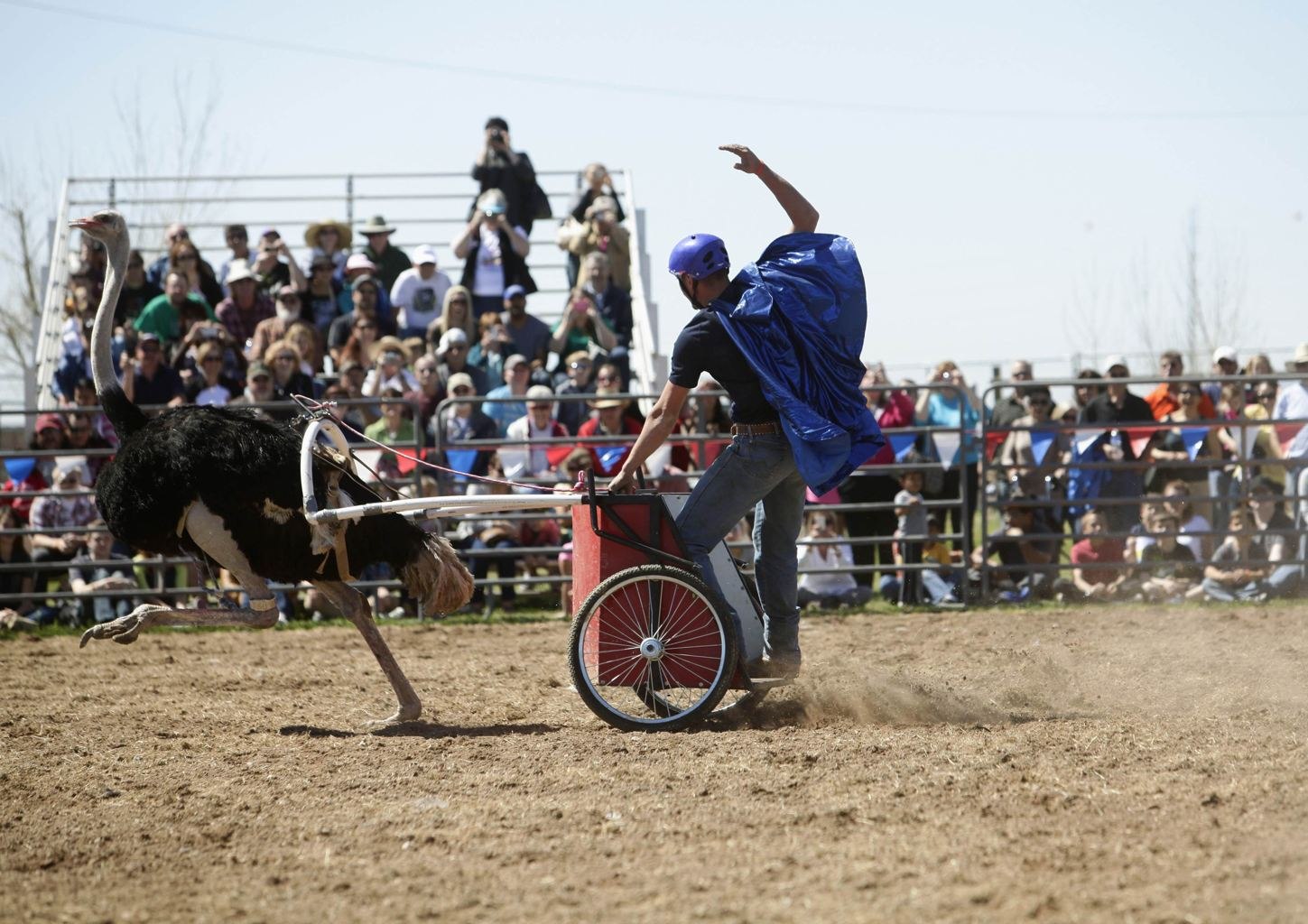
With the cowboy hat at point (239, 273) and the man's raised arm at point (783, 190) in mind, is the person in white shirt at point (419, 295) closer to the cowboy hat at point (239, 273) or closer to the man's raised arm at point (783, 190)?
the cowboy hat at point (239, 273)

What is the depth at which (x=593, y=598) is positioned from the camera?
21.0ft

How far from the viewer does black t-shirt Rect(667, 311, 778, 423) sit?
6.25 metres

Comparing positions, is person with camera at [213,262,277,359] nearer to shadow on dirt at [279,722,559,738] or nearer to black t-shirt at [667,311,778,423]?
shadow on dirt at [279,722,559,738]

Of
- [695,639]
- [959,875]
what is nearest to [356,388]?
[695,639]

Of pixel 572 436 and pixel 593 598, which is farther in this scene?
pixel 572 436

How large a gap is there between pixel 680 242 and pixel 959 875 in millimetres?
3183

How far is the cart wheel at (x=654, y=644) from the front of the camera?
6371mm

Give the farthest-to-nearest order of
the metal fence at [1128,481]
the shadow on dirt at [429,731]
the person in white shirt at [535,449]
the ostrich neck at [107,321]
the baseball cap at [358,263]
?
the baseball cap at [358,263] → the person in white shirt at [535,449] → the metal fence at [1128,481] → the ostrich neck at [107,321] → the shadow on dirt at [429,731]

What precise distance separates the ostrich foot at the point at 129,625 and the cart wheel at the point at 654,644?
1.97m

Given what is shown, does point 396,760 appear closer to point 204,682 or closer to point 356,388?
point 204,682

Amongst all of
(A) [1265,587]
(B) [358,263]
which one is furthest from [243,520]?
(A) [1265,587]

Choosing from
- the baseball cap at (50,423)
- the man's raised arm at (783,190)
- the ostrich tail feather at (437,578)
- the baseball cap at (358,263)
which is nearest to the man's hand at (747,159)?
the man's raised arm at (783,190)

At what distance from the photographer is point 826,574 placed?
1195 centimetres

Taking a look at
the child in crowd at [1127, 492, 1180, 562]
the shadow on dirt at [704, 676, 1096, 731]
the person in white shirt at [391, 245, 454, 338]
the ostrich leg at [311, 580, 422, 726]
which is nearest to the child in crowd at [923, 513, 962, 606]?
the child in crowd at [1127, 492, 1180, 562]
